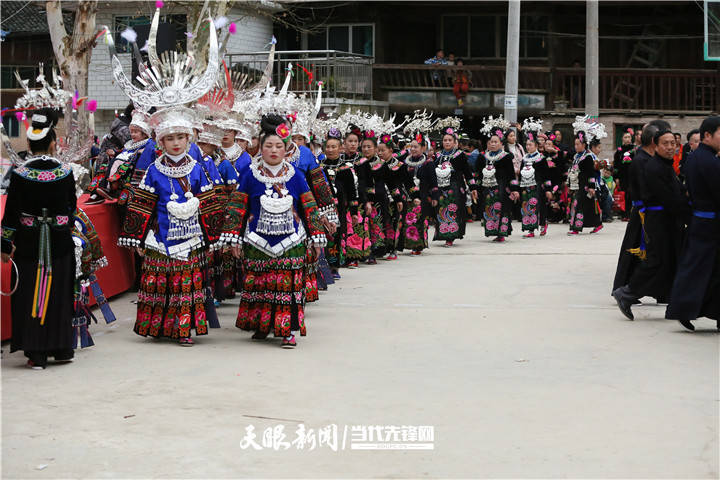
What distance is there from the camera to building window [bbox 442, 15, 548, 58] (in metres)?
30.0

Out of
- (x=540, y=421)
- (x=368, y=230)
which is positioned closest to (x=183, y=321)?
(x=540, y=421)

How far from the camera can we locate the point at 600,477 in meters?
5.03

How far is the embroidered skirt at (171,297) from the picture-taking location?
328 inches

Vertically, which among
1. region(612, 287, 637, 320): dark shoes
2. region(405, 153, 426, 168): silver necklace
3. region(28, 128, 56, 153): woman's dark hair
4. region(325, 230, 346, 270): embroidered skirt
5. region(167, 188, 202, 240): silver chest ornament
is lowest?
region(612, 287, 637, 320): dark shoes

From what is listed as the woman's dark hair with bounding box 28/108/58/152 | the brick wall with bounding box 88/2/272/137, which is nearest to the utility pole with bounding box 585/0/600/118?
the brick wall with bounding box 88/2/272/137

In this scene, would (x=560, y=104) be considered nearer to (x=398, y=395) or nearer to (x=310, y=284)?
(x=310, y=284)

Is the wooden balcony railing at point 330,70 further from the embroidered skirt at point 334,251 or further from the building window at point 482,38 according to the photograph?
the embroidered skirt at point 334,251

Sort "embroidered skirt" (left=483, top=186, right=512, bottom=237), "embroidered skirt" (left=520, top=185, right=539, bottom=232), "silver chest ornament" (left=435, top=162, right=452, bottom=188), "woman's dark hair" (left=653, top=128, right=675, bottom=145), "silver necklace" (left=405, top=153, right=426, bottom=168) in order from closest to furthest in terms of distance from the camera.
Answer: "woman's dark hair" (left=653, top=128, right=675, bottom=145), "silver necklace" (left=405, top=153, right=426, bottom=168), "silver chest ornament" (left=435, top=162, right=452, bottom=188), "embroidered skirt" (left=483, top=186, right=512, bottom=237), "embroidered skirt" (left=520, top=185, right=539, bottom=232)

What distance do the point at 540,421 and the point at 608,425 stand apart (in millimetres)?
396

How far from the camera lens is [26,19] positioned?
28562mm

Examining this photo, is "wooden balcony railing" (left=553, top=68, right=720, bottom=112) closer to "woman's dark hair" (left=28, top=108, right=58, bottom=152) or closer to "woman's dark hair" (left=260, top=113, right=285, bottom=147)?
"woman's dark hair" (left=260, top=113, right=285, bottom=147)

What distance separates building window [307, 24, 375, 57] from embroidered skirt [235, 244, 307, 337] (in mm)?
21867

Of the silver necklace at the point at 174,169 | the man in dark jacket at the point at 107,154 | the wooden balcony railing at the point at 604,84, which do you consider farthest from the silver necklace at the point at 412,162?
the wooden balcony railing at the point at 604,84

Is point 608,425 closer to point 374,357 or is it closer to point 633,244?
point 374,357
